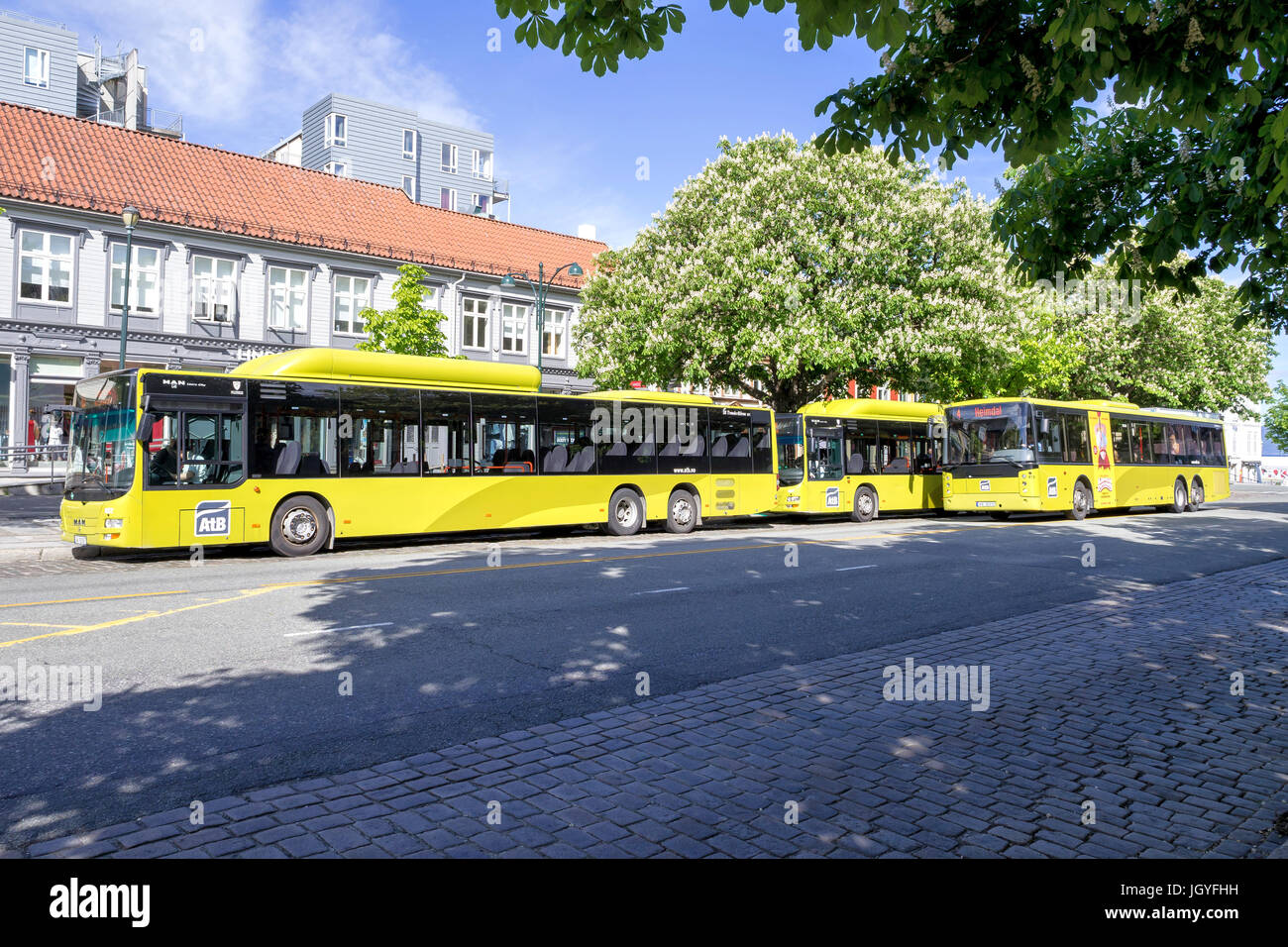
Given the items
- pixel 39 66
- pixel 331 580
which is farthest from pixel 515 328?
pixel 331 580

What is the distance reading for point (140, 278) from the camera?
103ft

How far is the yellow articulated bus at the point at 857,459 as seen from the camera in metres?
23.3

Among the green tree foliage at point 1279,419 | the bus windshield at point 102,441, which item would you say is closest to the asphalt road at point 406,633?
the bus windshield at point 102,441

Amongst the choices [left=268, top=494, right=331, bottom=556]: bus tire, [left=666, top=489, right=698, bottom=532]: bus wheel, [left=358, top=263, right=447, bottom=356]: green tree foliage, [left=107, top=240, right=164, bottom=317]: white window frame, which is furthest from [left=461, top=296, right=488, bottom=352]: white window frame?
[left=268, top=494, right=331, bottom=556]: bus tire

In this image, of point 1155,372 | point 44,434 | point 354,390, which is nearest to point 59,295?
point 44,434

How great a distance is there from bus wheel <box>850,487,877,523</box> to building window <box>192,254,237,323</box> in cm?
2407

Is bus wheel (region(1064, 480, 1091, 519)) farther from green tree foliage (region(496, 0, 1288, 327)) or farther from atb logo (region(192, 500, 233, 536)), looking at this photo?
atb logo (region(192, 500, 233, 536))

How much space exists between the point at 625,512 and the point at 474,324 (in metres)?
24.0

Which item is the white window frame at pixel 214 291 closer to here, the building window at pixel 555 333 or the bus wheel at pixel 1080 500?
the building window at pixel 555 333

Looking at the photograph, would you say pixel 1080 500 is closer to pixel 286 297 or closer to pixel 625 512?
pixel 625 512

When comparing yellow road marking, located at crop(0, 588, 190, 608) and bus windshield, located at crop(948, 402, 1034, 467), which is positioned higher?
bus windshield, located at crop(948, 402, 1034, 467)

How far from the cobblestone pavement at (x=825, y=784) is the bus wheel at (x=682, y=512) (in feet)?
44.6

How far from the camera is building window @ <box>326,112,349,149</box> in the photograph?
56188 millimetres

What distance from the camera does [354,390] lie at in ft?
50.9
